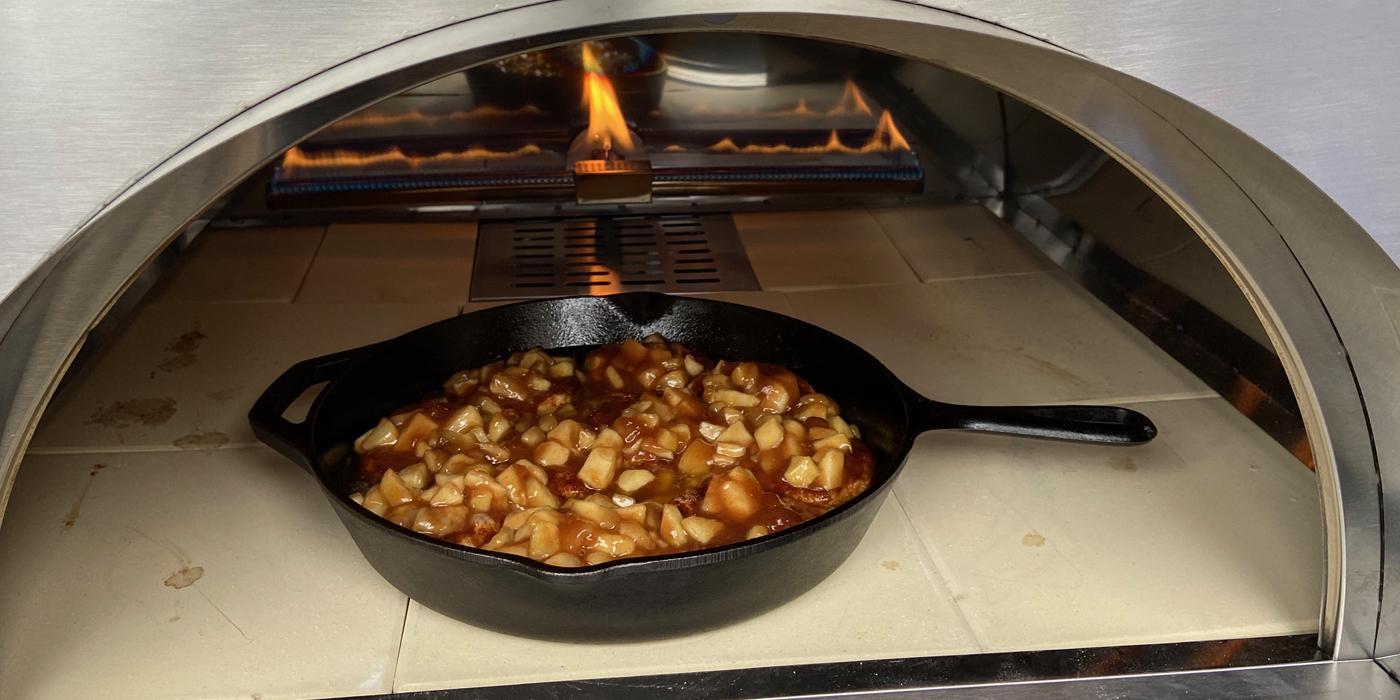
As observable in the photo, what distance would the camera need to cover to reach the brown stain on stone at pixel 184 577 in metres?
0.93

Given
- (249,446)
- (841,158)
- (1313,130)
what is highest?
(1313,130)

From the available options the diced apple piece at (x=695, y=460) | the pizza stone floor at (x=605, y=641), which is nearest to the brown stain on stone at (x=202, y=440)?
the pizza stone floor at (x=605, y=641)

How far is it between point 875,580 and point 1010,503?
0.19 meters

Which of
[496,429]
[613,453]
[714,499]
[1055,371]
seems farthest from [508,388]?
[1055,371]

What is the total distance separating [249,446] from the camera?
1128 mm

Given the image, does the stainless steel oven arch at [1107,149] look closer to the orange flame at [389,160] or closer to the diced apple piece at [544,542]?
the diced apple piece at [544,542]

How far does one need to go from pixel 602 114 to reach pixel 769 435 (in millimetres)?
777

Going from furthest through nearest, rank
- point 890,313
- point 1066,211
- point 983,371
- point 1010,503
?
point 1066,211 < point 890,313 < point 983,371 < point 1010,503

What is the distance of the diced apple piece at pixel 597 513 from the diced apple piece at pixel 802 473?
157 millimetres

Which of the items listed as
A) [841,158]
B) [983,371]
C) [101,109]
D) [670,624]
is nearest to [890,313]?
[983,371]

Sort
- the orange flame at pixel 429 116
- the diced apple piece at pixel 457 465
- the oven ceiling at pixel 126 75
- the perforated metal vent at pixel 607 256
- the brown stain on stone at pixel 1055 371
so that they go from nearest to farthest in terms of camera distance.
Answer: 1. the oven ceiling at pixel 126 75
2. the diced apple piece at pixel 457 465
3. the brown stain on stone at pixel 1055 371
4. the perforated metal vent at pixel 607 256
5. the orange flame at pixel 429 116

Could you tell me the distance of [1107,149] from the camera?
31.7 inches

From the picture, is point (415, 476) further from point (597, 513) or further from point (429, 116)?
point (429, 116)

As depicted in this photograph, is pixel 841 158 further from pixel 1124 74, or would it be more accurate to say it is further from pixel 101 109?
pixel 101 109
